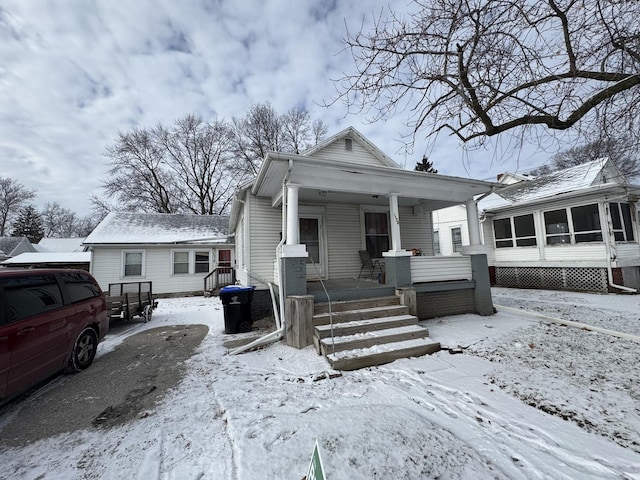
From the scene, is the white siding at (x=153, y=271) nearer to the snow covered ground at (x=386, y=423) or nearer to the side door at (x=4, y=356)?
the snow covered ground at (x=386, y=423)

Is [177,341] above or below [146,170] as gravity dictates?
below

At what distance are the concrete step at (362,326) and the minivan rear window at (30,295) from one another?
3.82 metres

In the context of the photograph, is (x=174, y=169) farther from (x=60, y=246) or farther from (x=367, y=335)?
(x=367, y=335)

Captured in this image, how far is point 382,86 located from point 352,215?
4638 millimetres

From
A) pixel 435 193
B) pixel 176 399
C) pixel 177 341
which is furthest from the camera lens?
pixel 435 193

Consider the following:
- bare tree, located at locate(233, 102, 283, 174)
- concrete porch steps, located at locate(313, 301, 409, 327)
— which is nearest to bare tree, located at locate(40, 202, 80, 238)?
bare tree, located at locate(233, 102, 283, 174)

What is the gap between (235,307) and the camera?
5.88 m

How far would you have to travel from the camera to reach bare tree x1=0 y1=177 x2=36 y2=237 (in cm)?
3078

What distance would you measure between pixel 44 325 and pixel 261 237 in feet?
14.5

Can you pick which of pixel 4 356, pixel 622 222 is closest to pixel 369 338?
pixel 4 356

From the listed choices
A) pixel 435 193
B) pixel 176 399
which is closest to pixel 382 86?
pixel 435 193

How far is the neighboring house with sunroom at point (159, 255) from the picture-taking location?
11.9 metres

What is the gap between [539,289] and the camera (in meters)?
10.8

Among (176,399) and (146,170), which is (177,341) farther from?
(146,170)
